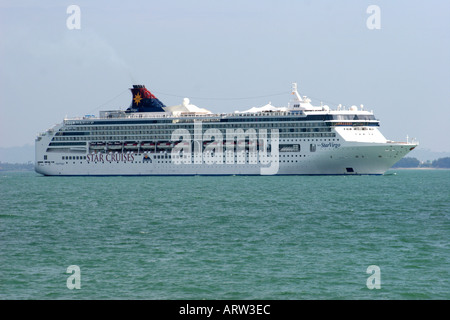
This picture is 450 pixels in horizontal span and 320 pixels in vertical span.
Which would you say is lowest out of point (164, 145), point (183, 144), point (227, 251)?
point (227, 251)

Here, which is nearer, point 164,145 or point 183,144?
point 183,144

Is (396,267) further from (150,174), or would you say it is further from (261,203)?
(150,174)

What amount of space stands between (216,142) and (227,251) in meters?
86.5

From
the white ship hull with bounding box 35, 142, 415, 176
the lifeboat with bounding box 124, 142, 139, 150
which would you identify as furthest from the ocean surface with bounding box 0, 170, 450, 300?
the lifeboat with bounding box 124, 142, 139, 150

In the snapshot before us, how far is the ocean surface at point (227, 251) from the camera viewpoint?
2491 centimetres

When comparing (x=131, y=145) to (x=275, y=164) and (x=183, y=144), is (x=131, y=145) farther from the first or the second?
(x=275, y=164)

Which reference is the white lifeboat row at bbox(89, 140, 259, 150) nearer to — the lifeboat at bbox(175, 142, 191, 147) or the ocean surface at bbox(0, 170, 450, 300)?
the lifeboat at bbox(175, 142, 191, 147)

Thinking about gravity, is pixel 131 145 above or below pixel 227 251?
above

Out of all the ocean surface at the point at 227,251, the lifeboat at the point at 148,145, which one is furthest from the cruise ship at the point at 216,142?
the ocean surface at the point at 227,251

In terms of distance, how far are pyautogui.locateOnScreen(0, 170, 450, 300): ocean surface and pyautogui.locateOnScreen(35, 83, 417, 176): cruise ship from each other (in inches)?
1912

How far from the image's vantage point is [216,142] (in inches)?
4673

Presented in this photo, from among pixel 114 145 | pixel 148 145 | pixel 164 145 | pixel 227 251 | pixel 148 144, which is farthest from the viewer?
pixel 114 145

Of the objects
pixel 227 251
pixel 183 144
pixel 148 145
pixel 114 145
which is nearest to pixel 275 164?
pixel 183 144
